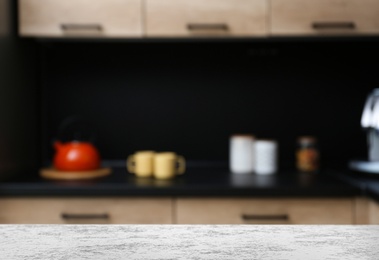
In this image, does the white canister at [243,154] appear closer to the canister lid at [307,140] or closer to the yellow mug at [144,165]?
the canister lid at [307,140]

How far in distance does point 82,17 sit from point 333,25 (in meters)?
1.01

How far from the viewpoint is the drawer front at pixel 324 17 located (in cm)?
190

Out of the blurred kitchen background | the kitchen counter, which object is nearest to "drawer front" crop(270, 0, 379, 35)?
the blurred kitchen background

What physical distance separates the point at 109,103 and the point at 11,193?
2.36 feet

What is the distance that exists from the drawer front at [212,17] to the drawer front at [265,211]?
681 millimetres

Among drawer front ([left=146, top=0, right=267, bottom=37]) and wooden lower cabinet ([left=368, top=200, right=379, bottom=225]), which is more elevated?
drawer front ([left=146, top=0, right=267, bottom=37])

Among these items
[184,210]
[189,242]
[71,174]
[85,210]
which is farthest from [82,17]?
[189,242]

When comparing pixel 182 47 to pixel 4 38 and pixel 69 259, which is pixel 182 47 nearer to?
pixel 4 38

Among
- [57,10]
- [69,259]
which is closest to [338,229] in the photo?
[69,259]

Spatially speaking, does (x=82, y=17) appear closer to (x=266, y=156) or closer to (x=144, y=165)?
(x=144, y=165)

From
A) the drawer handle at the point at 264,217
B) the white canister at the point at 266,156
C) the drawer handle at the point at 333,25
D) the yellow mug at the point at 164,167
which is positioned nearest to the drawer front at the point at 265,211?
the drawer handle at the point at 264,217

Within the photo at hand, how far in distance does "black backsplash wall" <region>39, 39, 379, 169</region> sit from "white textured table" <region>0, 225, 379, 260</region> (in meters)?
1.46

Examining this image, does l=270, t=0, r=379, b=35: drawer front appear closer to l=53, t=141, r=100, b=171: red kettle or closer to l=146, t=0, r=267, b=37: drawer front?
l=146, t=0, r=267, b=37: drawer front

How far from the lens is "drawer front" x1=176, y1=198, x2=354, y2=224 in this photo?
1.69m
